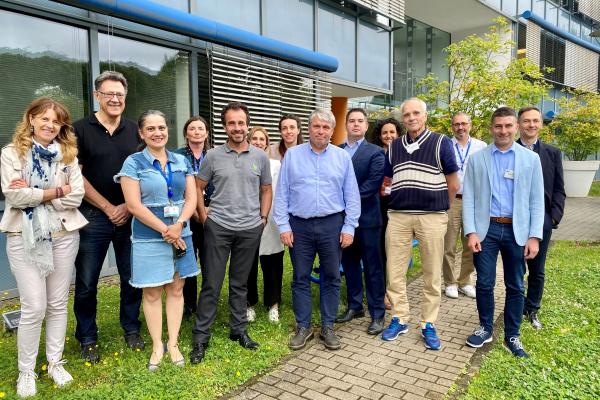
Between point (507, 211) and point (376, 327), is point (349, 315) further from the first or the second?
point (507, 211)

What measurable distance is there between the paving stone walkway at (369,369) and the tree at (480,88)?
6107 millimetres

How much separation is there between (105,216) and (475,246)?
124 inches

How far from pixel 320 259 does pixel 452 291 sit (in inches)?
91.0

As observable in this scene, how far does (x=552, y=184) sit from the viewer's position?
4.48 meters

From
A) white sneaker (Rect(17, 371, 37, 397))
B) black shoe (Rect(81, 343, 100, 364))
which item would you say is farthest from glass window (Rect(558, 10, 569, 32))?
white sneaker (Rect(17, 371, 37, 397))

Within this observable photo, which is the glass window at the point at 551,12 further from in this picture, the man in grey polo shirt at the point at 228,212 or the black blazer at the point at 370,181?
the man in grey polo shirt at the point at 228,212

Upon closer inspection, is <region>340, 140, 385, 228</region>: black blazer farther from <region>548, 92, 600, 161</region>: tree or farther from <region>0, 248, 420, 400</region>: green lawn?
<region>548, 92, 600, 161</region>: tree

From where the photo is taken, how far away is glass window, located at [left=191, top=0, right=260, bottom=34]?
7.52 m

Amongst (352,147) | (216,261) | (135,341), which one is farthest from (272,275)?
(352,147)

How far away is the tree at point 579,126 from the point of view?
52.0 ft

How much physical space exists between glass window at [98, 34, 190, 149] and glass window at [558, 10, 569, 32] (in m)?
20.7

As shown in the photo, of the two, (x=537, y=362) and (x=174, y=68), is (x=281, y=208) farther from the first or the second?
(x=174, y=68)

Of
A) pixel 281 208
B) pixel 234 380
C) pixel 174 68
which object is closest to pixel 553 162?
pixel 281 208

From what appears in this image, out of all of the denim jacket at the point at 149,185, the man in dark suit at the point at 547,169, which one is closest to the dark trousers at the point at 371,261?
the man in dark suit at the point at 547,169
